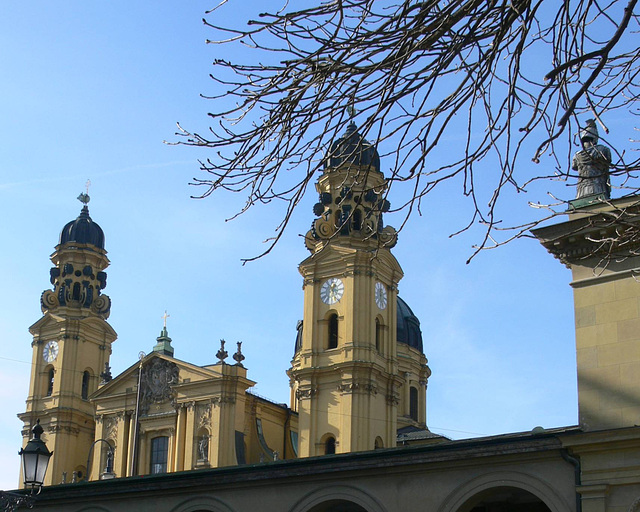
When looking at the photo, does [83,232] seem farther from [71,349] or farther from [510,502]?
[510,502]

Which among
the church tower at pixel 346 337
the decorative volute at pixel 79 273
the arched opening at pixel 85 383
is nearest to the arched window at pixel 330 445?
the church tower at pixel 346 337

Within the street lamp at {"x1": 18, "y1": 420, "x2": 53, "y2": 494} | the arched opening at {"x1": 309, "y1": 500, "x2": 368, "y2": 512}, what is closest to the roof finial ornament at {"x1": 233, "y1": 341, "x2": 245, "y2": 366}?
the arched opening at {"x1": 309, "y1": 500, "x2": 368, "y2": 512}

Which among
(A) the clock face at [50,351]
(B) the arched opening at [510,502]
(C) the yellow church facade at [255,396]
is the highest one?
(A) the clock face at [50,351]

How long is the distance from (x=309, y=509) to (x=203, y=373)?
28.6 metres

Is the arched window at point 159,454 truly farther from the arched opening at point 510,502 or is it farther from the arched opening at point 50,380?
the arched opening at point 510,502

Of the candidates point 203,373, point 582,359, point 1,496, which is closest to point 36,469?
point 1,496

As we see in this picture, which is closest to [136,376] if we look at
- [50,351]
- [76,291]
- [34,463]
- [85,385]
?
[85,385]

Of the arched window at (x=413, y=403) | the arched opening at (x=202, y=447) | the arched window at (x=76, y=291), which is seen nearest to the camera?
the arched opening at (x=202, y=447)

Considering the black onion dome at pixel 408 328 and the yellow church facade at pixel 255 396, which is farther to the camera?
the black onion dome at pixel 408 328

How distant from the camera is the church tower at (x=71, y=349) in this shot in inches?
2351

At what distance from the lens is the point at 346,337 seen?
47875 mm

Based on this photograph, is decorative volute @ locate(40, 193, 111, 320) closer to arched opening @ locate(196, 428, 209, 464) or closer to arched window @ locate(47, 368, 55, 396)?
arched window @ locate(47, 368, 55, 396)

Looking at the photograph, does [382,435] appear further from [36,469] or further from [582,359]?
[36,469]

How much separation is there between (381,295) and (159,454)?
13.9m
